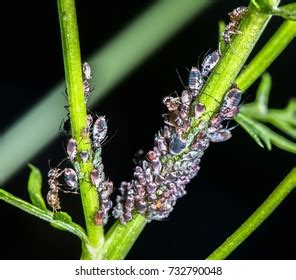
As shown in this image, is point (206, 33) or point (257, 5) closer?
point (257, 5)

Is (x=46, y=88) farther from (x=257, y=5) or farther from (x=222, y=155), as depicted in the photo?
(x=257, y=5)

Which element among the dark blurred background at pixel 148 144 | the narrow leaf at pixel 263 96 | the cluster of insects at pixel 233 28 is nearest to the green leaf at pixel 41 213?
the cluster of insects at pixel 233 28

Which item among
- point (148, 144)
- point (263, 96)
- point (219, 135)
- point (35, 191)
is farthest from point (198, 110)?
point (148, 144)

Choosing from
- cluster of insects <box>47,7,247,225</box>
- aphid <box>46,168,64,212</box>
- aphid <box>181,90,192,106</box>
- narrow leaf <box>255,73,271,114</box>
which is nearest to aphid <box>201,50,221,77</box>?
cluster of insects <box>47,7,247,225</box>

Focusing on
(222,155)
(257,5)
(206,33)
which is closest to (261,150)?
(222,155)

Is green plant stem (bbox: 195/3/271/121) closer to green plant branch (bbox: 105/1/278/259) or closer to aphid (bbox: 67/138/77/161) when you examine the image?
green plant branch (bbox: 105/1/278/259)
